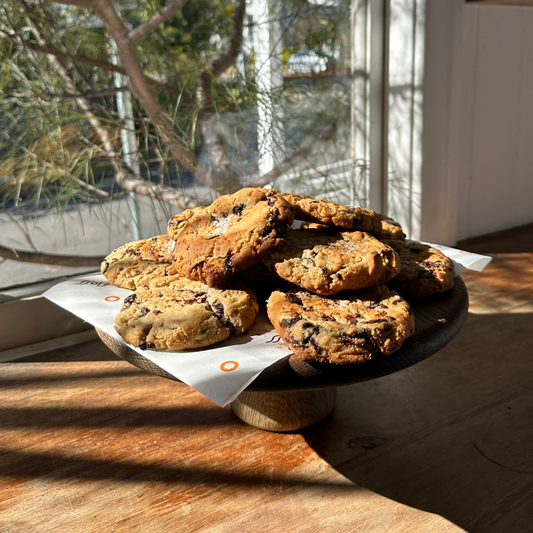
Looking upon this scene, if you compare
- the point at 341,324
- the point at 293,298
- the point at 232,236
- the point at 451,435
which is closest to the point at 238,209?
the point at 232,236

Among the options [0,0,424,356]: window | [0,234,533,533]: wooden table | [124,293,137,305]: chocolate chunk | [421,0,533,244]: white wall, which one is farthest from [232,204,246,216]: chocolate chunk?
[421,0,533,244]: white wall

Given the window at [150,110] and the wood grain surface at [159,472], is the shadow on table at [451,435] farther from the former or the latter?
the window at [150,110]

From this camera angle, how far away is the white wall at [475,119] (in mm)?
2080

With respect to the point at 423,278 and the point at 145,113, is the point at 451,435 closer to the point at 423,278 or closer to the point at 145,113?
the point at 423,278

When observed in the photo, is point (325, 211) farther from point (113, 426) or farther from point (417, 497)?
point (113, 426)

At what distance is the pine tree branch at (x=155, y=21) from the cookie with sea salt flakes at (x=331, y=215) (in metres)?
0.89

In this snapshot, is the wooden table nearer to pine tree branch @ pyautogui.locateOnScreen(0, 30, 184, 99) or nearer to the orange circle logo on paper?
the orange circle logo on paper

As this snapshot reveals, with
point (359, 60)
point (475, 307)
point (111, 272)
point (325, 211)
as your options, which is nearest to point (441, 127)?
point (359, 60)

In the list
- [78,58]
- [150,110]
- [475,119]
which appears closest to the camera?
[78,58]

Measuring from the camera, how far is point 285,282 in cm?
98

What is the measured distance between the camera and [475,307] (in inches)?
68.7

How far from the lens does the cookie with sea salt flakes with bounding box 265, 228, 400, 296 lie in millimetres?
891

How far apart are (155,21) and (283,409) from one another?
1.19m

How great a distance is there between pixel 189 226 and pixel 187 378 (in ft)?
1.07
